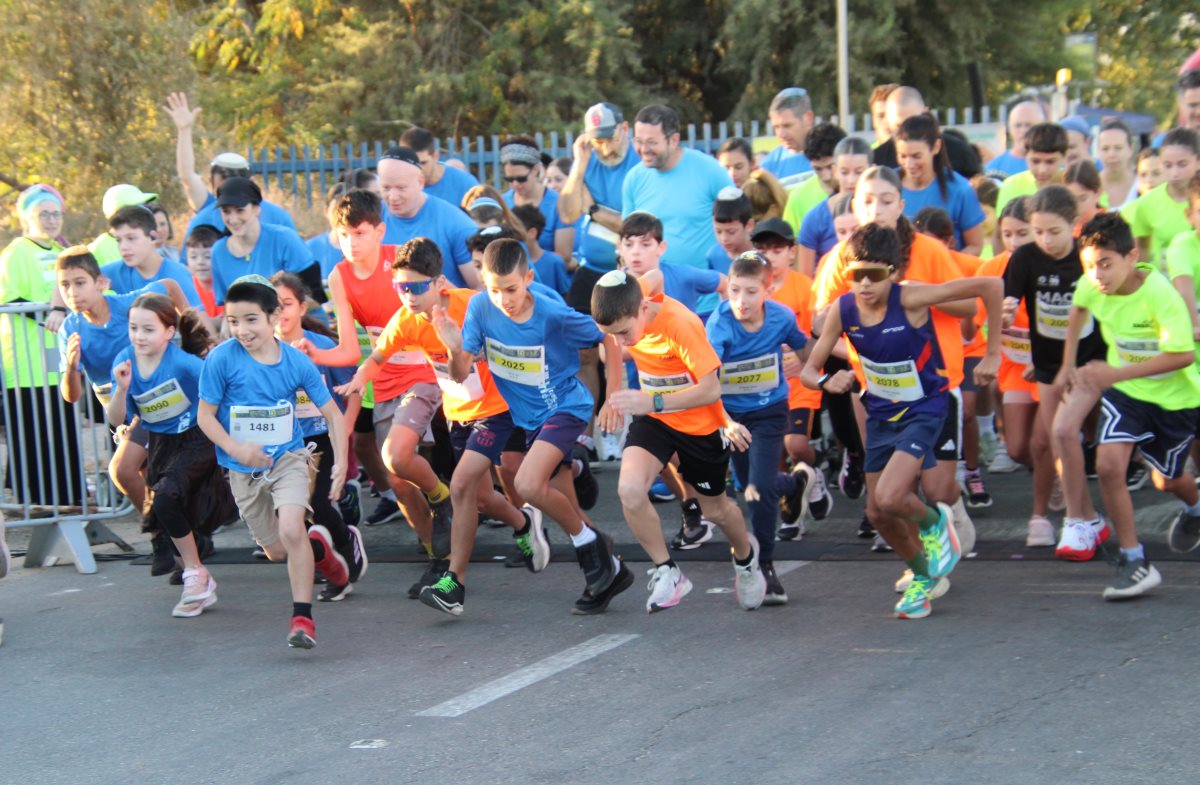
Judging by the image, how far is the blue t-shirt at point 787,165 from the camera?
10.5 metres

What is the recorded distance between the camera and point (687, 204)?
31.6ft

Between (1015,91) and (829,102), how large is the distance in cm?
549

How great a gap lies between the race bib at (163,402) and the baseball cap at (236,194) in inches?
64.3

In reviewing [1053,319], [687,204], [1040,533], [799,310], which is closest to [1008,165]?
[687,204]

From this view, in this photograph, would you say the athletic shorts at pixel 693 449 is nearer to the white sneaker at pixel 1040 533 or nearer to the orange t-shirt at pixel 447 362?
the orange t-shirt at pixel 447 362

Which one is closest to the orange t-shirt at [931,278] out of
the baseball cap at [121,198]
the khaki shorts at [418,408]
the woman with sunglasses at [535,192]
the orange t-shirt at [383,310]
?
the khaki shorts at [418,408]

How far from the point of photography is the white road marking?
565cm

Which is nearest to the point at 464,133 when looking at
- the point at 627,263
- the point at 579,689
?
the point at 627,263

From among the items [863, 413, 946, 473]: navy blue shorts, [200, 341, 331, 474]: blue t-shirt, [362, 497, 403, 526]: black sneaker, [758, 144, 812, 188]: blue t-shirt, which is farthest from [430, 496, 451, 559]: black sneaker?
[758, 144, 812, 188]: blue t-shirt

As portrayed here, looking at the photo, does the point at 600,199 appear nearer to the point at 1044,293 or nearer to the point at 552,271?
the point at 552,271

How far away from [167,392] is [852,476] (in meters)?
3.88

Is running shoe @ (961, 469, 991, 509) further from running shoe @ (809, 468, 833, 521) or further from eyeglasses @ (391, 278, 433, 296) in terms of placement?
eyeglasses @ (391, 278, 433, 296)

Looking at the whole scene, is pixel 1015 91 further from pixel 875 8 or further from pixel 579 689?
pixel 579 689

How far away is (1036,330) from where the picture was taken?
769cm
